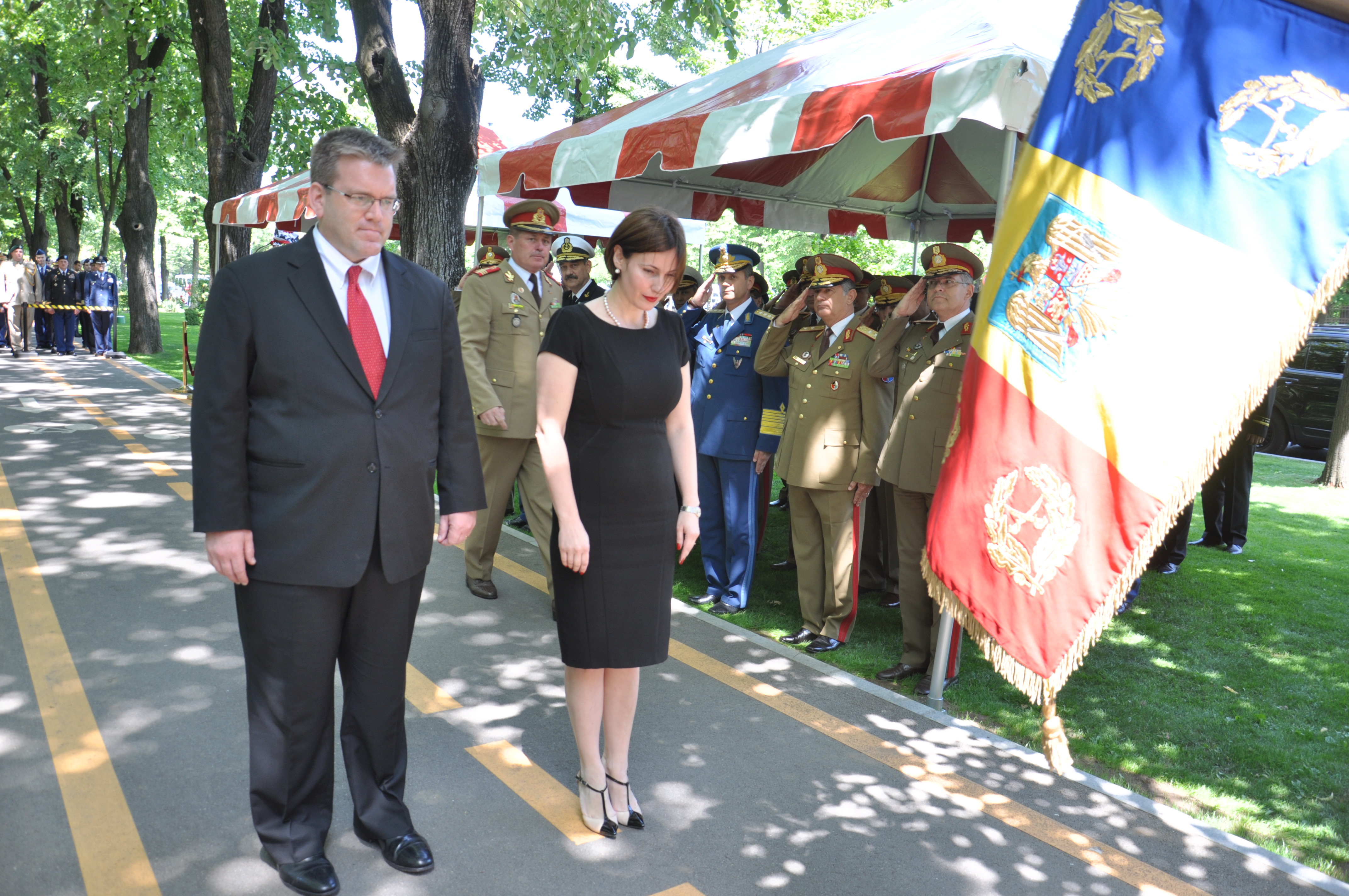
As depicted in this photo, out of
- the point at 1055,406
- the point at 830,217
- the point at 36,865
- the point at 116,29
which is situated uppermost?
the point at 116,29

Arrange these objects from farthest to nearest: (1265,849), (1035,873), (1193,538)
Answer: (1193,538) < (1265,849) < (1035,873)

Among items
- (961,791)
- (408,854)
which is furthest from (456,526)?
(961,791)

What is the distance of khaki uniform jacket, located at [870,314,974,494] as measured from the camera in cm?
463

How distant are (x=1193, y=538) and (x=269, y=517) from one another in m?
8.01

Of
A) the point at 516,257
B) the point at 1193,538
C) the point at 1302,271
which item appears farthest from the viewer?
the point at 1193,538

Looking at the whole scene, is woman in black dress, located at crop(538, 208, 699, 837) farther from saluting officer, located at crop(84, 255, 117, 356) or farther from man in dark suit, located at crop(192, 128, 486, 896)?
saluting officer, located at crop(84, 255, 117, 356)

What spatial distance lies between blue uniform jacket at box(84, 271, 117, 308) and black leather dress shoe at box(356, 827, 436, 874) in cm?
2005

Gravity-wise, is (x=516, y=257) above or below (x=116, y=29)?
below

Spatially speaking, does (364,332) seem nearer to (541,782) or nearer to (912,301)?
(541,782)

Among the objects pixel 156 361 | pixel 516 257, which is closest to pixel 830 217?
pixel 516 257

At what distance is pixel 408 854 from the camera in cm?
291

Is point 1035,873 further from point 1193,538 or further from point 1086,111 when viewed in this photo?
point 1193,538

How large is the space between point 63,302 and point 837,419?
785 inches

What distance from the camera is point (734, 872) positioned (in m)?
3.00
